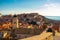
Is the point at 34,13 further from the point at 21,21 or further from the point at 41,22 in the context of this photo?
the point at 21,21

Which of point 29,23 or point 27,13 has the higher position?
point 27,13

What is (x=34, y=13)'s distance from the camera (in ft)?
16.1

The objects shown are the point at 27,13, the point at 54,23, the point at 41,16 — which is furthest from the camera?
the point at 27,13

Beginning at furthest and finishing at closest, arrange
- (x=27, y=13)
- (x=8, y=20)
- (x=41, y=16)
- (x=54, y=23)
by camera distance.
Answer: (x=8, y=20) → (x=27, y=13) → (x=41, y=16) → (x=54, y=23)

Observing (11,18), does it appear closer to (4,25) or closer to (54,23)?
(4,25)

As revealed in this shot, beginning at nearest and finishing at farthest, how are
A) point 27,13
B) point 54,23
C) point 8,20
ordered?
1. point 54,23
2. point 27,13
3. point 8,20

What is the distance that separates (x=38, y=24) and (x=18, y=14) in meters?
0.77

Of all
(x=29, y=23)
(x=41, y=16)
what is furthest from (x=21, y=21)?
(x=41, y=16)

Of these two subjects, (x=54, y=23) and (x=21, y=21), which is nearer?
(x=54, y=23)

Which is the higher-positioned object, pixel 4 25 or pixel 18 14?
pixel 18 14

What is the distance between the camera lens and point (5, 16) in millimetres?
5160

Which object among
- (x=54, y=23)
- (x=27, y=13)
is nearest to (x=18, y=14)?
(x=27, y=13)

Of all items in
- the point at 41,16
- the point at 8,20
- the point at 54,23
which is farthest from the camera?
the point at 8,20

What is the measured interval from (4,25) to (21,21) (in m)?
0.66
